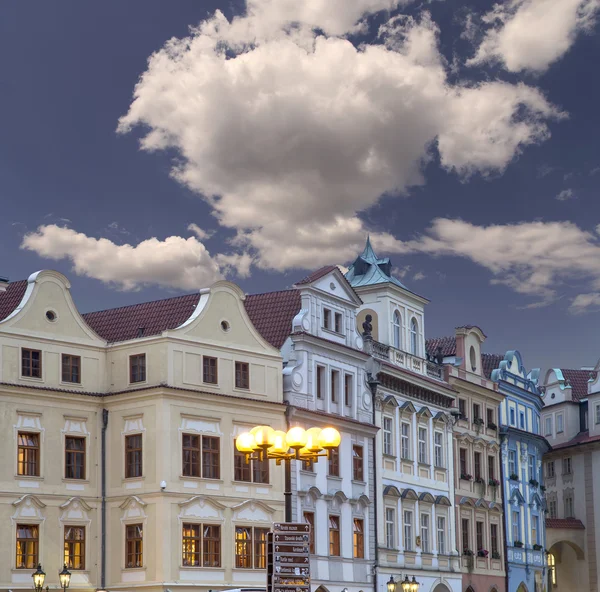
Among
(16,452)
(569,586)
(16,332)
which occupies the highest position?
(16,332)

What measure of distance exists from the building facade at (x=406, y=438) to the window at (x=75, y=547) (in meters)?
16.1

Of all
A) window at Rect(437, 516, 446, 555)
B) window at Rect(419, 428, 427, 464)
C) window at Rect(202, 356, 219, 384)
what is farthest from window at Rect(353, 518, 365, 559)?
window at Rect(202, 356, 219, 384)

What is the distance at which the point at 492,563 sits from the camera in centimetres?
7300

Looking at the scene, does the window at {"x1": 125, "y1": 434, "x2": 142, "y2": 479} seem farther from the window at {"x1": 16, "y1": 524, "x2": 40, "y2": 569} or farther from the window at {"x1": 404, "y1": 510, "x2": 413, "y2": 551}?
the window at {"x1": 404, "y1": 510, "x2": 413, "y2": 551}

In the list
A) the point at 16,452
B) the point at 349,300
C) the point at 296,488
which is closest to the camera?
the point at 16,452

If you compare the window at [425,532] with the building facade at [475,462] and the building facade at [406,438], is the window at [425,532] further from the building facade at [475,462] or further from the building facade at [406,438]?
the building facade at [475,462]

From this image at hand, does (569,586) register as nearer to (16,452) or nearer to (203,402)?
(203,402)

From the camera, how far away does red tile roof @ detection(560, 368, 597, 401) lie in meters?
96.6

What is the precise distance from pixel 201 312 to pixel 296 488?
8.67m

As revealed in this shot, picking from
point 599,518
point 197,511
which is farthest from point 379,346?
point 599,518

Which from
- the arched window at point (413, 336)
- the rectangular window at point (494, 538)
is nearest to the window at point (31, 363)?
the arched window at point (413, 336)

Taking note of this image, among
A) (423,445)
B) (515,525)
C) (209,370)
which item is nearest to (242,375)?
(209,370)

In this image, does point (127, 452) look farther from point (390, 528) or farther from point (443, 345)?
point (443, 345)

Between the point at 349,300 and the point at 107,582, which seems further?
the point at 349,300
